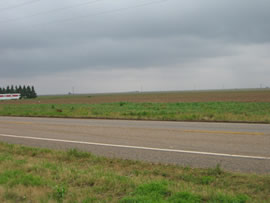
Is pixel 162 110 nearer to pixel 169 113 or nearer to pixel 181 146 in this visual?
pixel 169 113

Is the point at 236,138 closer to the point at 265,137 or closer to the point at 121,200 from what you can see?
the point at 265,137

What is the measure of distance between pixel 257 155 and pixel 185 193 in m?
3.82

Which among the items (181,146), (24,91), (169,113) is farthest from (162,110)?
(24,91)

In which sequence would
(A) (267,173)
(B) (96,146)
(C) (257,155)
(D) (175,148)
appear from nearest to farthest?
(A) (267,173)
(C) (257,155)
(D) (175,148)
(B) (96,146)

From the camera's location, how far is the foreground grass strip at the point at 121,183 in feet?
→ 14.3

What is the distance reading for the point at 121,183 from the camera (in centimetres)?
497

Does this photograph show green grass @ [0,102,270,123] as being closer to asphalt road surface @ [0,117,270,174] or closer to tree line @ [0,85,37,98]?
asphalt road surface @ [0,117,270,174]

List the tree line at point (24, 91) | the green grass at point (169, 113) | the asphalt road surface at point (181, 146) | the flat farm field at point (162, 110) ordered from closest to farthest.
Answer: the asphalt road surface at point (181, 146) → the green grass at point (169, 113) → the flat farm field at point (162, 110) → the tree line at point (24, 91)

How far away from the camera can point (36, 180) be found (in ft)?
17.5

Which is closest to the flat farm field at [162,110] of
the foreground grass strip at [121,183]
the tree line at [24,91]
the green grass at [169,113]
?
the green grass at [169,113]

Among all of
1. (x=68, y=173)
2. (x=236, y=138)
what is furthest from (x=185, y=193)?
(x=236, y=138)

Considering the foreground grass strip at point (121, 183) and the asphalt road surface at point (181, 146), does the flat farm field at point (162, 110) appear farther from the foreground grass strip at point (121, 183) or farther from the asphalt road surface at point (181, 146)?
the foreground grass strip at point (121, 183)

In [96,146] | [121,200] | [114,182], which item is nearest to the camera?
[121,200]

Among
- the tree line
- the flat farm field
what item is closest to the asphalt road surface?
the flat farm field
